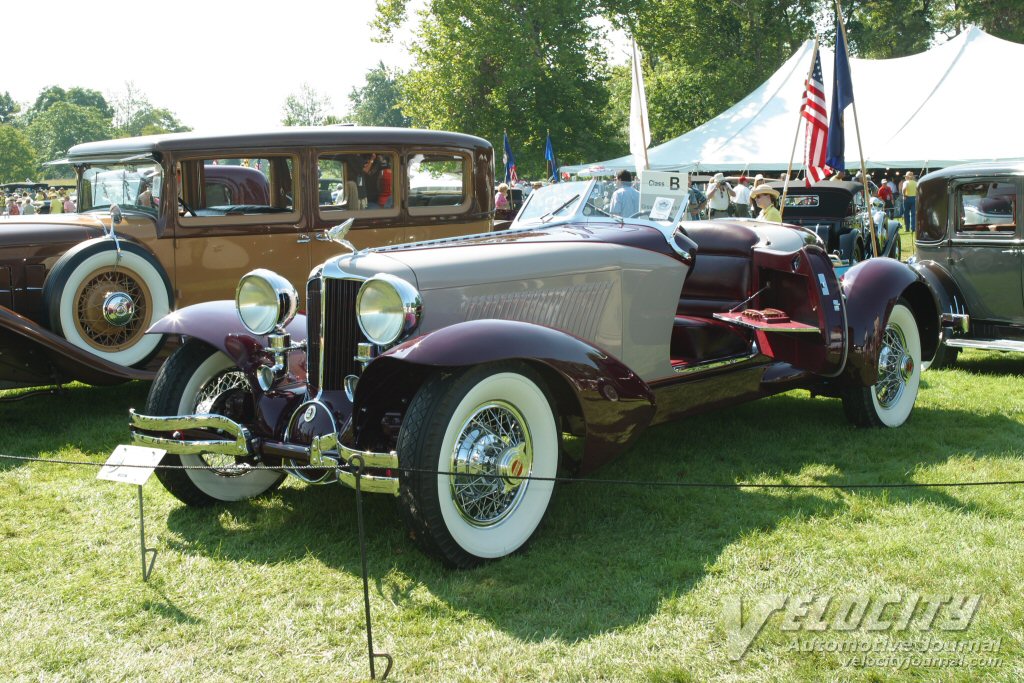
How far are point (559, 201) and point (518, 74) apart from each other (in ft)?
91.2

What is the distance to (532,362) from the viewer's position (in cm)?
384

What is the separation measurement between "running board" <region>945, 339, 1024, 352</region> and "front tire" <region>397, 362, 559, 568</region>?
505 centimetres

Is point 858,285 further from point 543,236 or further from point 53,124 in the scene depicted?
point 53,124

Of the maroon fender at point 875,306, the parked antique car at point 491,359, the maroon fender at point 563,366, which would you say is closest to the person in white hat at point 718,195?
the maroon fender at point 875,306

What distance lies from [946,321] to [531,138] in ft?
88.6

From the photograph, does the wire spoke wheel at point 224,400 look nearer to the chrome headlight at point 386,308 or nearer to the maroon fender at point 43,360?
the chrome headlight at point 386,308

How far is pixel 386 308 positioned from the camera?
12.6ft

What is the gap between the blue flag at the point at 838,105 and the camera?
10656 mm

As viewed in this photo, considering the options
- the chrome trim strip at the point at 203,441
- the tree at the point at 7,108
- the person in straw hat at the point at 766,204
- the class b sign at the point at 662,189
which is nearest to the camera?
the chrome trim strip at the point at 203,441

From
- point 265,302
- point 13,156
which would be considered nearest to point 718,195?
point 265,302

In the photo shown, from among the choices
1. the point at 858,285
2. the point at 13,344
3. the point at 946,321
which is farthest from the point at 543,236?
the point at 946,321

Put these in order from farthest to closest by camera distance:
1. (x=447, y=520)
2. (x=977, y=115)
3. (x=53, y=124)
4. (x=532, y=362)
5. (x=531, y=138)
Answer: (x=53, y=124)
(x=531, y=138)
(x=977, y=115)
(x=532, y=362)
(x=447, y=520)

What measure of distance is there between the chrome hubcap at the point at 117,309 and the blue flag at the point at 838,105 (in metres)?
8.10

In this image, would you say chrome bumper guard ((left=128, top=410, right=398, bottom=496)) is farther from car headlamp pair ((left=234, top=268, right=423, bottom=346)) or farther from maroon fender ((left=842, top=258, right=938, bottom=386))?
maroon fender ((left=842, top=258, right=938, bottom=386))
